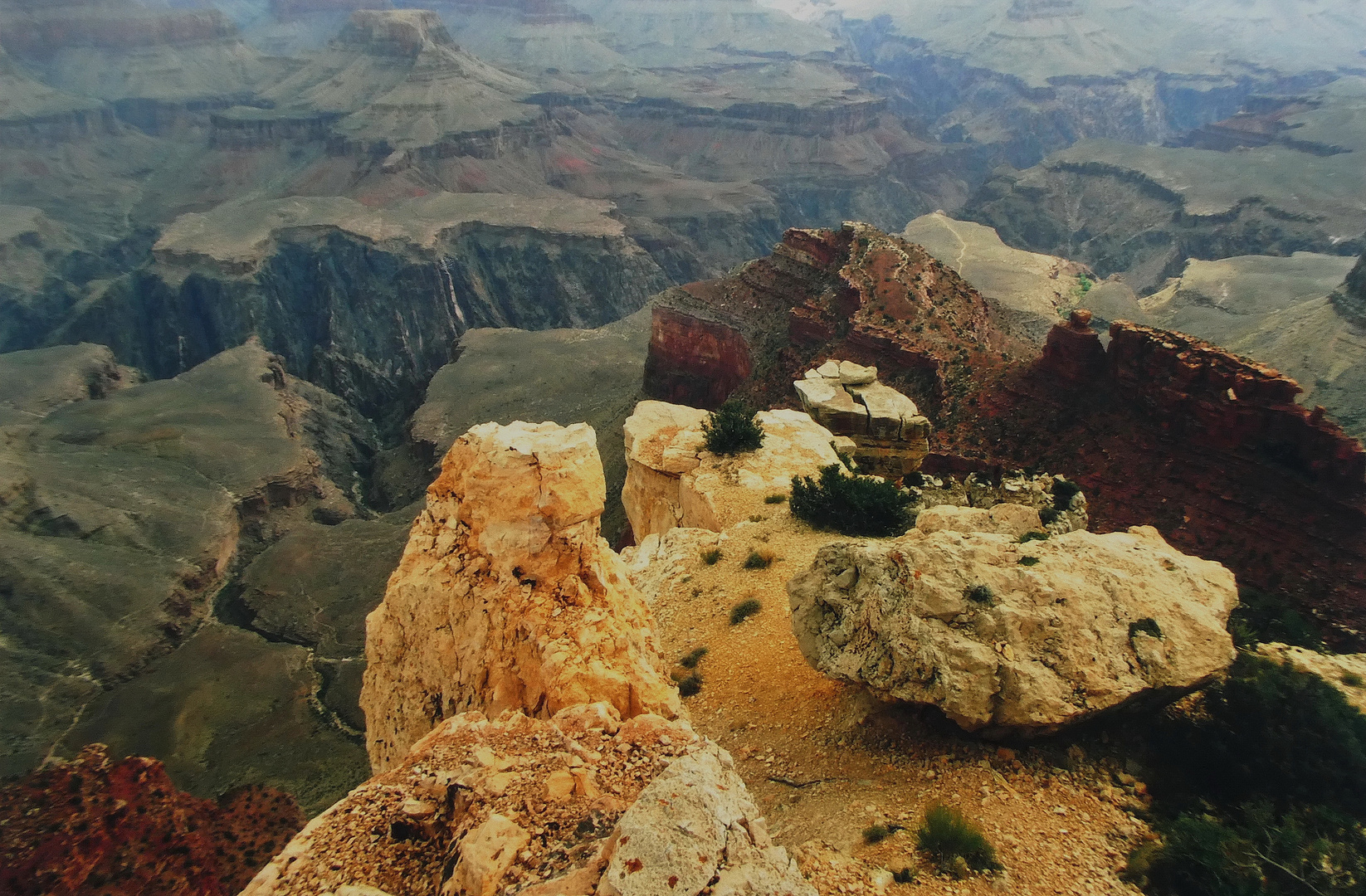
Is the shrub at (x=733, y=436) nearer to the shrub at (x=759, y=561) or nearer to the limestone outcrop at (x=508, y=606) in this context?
the shrub at (x=759, y=561)

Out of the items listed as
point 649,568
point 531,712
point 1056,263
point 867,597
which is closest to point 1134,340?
point 649,568

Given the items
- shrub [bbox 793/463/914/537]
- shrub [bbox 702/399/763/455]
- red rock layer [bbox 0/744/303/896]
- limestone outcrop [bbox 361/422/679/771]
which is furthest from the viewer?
shrub [bbox 702/399/763/455]

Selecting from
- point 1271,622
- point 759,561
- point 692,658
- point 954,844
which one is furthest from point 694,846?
point 1271,622

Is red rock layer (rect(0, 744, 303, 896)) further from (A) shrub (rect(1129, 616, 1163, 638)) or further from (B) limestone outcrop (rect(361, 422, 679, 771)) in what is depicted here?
(A) shrub (rect(1129, 616, 1163, 638))

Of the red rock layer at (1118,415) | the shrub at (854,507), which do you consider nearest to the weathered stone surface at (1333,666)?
the shrub at (854,507)

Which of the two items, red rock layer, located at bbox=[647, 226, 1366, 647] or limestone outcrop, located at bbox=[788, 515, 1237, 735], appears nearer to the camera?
limestone outcrop, located at bbox=[788, 515, 1237, 735]

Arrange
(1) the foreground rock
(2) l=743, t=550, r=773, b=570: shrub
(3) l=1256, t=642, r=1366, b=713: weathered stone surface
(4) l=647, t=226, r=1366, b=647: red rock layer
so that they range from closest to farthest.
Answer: (1) the foreground rock
(3) l=1256, t=642, r=1366, b=713: weathered stone surface
(2) l=743, t=550, r=773, b=570: shrub
(4) l=647, t=226, r=1366, b=647: red rock layer

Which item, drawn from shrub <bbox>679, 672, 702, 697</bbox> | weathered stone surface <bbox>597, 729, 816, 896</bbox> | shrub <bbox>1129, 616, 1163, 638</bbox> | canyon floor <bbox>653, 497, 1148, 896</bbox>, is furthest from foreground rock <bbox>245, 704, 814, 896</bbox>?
shrub <bbox>1129, 616, 1163, 638</bbox>

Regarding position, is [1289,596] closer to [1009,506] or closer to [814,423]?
[1009,506]
